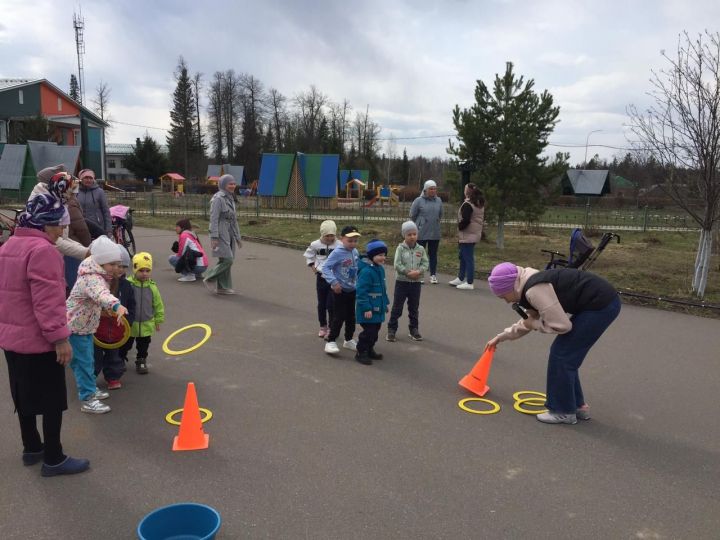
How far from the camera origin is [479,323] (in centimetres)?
803

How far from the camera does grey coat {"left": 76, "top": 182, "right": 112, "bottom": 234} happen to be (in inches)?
344

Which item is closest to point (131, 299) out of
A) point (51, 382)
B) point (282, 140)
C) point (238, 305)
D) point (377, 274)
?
point (51, 382)

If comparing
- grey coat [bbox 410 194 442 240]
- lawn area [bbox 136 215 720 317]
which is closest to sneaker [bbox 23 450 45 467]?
grey coat [bbox 410 194 442 240]

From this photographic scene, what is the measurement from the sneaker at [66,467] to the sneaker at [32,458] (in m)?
0.17

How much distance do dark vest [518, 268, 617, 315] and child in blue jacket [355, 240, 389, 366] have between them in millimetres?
1975

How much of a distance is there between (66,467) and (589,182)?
59847 mm

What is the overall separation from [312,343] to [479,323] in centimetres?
258

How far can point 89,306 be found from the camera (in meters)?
4.62

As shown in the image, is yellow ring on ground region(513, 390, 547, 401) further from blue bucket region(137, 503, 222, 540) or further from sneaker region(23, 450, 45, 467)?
sneaker region(23, 450, 45, 467)

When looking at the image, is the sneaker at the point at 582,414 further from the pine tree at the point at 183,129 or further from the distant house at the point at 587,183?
the pine tree at the point at 183,129

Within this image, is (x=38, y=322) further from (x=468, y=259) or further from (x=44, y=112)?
(x=44, y=112)

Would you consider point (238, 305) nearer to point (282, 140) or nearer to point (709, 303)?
point (709, 303)

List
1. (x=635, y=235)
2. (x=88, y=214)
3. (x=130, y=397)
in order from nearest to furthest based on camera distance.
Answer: (x=130, y=397) < (x=88, y=214) < (x=635, y=235)

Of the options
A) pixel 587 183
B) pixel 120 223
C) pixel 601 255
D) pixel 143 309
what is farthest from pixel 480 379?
pixel 587 183
